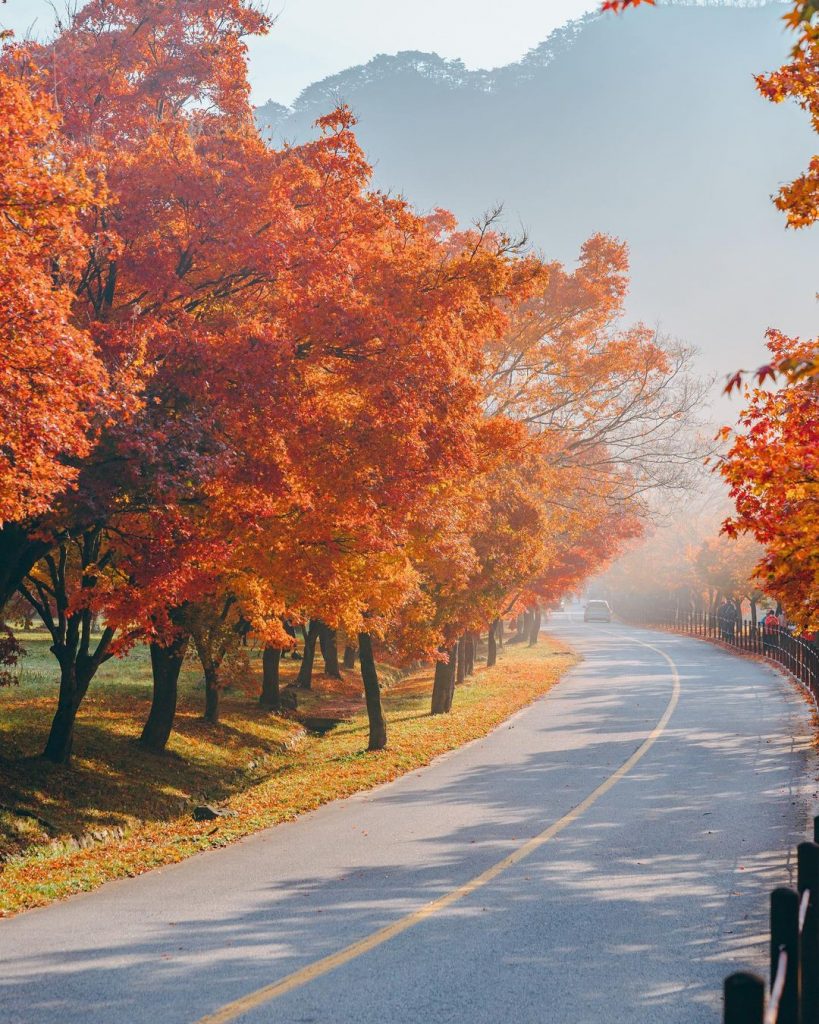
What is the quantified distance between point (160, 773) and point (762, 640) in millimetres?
30808

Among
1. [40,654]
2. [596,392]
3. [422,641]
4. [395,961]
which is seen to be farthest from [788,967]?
[40,654]

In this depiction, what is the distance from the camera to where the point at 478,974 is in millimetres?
7781

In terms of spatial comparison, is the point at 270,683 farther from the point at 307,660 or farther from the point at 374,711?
the point at 374,711

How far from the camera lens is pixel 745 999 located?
3711 millimetres

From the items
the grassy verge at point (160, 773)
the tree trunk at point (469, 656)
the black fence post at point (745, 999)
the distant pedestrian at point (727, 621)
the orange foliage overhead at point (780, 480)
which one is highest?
the orange foliage overhead at point (780, 480)

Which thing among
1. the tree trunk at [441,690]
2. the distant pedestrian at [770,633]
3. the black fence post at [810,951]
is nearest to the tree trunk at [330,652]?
the tree trunk at [441,690]

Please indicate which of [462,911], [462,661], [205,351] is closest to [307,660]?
[462,661]

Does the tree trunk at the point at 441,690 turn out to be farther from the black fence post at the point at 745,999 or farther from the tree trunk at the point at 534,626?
the tree trunk at the point at 534,626

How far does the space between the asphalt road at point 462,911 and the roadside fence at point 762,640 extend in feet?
37.7

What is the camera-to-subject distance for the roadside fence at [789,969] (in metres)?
3.72

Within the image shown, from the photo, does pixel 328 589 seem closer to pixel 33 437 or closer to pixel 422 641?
pixel 422 641

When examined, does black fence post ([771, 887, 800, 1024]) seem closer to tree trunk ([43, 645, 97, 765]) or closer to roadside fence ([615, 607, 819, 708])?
tree trunk ([43, 645, 97, 765])

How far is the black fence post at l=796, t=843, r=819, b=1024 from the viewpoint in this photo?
18.0 feet

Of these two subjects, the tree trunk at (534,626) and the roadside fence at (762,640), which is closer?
the roadside fence at (762,640)
